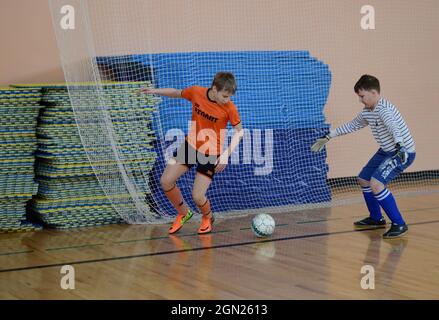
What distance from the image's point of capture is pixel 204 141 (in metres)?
6.17

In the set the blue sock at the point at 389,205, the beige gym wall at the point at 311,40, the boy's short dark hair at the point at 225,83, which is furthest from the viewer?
the beige gym wall at the point at 311,40

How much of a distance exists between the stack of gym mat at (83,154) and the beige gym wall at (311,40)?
2.12 feet

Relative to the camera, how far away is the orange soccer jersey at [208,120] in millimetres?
6070

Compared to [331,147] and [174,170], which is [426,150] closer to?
[331,147]

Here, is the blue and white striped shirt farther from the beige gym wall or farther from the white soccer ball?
the beige gym wall

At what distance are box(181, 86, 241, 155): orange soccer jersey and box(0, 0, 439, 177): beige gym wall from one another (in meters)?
1.27

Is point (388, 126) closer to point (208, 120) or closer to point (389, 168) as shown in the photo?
point (389, 168)

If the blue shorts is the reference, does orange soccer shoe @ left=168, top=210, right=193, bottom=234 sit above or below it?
below

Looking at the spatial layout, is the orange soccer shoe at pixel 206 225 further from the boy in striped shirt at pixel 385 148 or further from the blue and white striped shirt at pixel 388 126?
the blue and white striped shirt at pixel 388 126

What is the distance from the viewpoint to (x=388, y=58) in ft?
31.9

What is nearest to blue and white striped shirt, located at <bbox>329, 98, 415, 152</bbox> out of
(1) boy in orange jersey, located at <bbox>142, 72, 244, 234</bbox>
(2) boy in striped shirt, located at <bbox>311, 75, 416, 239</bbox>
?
(2) boy in striped shirt, located at <bbox>311, 75, 416, 239</bbox>

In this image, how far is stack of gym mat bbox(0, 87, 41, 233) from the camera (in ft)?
21.4

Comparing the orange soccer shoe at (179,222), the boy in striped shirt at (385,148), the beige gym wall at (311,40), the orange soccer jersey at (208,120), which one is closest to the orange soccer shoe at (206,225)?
the orange soccer shoe at (179,222)
